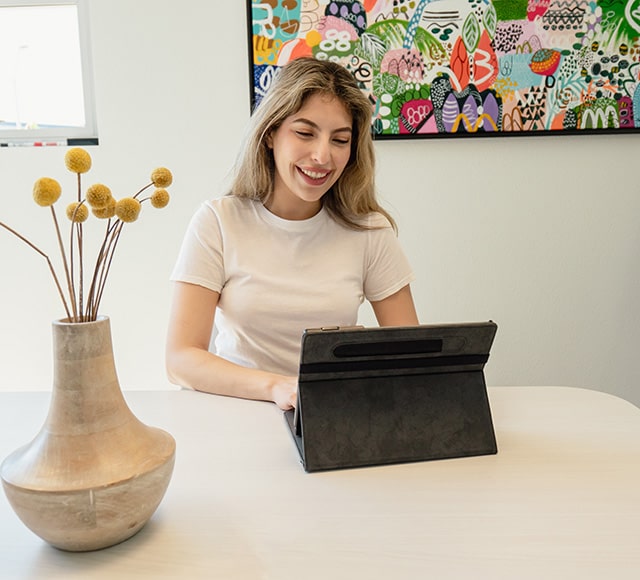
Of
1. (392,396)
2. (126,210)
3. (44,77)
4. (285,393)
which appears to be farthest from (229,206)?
(44,77)

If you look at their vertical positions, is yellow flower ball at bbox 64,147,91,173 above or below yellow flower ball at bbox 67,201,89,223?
above

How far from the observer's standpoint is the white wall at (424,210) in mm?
2139

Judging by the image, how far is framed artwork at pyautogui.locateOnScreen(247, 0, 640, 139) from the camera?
205 cm

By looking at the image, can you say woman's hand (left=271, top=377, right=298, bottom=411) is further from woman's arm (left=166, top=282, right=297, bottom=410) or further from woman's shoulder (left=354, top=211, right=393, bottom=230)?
woman's shoulder (left=354, top=211, right=393, bottom=230)

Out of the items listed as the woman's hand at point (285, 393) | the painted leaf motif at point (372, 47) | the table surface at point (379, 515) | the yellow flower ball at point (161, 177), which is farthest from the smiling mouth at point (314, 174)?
the painted leaf motif at point (372, 47)

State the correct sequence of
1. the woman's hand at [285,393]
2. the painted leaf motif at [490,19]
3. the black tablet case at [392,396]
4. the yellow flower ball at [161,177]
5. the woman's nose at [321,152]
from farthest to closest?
the painted leaf motif at [490,19], the woman's nose at [321,152], the woman's hand at [285,393], the black tablet case at [392,396], the yellow flower ball at [161,177]

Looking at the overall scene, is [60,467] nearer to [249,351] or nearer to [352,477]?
[352,477]

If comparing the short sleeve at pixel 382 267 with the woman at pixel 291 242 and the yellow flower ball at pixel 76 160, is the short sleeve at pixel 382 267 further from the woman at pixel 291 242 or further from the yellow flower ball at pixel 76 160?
the yellow flower ball at pixel 76 160

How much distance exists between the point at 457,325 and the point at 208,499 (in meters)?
0.40

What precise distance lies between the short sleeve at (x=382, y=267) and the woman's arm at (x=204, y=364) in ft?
1.25

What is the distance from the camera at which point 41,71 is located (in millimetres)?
2289

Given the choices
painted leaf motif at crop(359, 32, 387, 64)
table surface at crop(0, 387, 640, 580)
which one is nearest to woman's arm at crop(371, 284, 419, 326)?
table surface at crop(0, 387, 640, 580)

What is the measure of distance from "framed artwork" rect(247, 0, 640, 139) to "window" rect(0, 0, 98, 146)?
2.20 ft

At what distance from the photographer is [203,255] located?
1.40m
